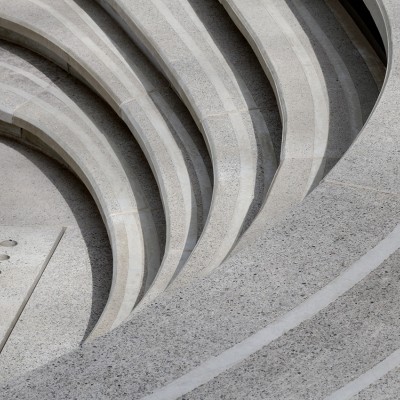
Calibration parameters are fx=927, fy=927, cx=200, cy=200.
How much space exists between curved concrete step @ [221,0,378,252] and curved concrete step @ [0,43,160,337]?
2144 millimetres

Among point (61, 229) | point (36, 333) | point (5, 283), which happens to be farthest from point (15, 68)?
point (36, 333)

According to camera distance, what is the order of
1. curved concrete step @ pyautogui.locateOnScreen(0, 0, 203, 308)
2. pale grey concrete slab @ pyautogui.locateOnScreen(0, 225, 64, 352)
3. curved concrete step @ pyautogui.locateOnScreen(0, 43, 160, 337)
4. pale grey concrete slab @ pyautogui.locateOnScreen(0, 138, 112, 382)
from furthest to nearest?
pale grey concrete slab @ pyautogui.locateOnScreen(0, 225, 64, 352), curved concrete step @ pyautogui.locateOnScreen(0, 43, 160, 337), pale grey concrete slab @ pyautogui.locateOnScreen(0, 138, 112, 382), curved concrete step @ pyautogui.locateOnScreen(0, 0, 203, 308)

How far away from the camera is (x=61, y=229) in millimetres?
10750

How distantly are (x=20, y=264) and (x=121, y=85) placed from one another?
7.69ft

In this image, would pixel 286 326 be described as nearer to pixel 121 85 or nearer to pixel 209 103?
pixel 209 103

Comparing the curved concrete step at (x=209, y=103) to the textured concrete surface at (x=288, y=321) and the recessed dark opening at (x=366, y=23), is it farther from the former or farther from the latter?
the textured concrete surface at (x=288, y=321)

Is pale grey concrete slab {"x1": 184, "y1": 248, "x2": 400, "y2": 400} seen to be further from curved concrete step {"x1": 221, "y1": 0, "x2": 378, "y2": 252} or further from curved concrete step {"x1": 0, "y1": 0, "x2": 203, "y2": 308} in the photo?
curved concrete step {"x1": 0, "y1": 0, "x2": 203, "y2": 308}

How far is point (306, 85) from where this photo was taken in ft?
28.5

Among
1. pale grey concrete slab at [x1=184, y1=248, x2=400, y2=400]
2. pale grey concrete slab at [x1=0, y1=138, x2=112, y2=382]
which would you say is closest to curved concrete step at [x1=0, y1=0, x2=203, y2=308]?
pale grey concrete slab at [x1=0, y1=138, x2=112, y2=382]

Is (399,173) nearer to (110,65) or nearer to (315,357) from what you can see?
(315,357)

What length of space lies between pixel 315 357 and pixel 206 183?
5.45 m

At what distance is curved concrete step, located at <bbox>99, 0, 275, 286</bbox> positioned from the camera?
7488 millimetres

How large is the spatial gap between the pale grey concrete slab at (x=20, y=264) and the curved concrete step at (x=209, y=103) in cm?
231

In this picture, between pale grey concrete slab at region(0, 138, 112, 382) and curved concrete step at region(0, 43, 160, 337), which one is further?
curved concrete step at region(0, 43, 160, 337)
